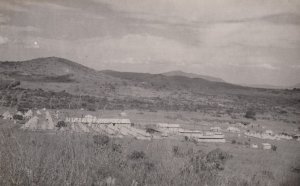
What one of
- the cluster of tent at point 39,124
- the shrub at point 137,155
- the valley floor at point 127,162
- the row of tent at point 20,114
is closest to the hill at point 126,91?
the row of tent at point 20,114

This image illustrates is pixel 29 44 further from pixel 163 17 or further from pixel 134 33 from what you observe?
pixel 163 17

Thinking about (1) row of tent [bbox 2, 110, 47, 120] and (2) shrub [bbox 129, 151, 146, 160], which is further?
(1) row of tent [bbox 2, 110, 47, 120]

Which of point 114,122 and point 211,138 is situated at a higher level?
point 114,122

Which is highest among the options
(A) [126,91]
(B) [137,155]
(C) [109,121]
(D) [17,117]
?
(A) [126,91]

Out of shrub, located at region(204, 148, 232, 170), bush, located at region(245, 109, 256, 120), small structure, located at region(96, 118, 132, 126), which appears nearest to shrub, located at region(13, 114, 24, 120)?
small structure, located at region(96, 118, 132, 126)

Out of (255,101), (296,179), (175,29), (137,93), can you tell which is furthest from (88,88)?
(296,179)

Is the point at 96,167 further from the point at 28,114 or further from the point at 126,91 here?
the point at 126,91

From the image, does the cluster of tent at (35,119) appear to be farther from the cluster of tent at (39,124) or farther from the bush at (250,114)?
the bush at (250,114)

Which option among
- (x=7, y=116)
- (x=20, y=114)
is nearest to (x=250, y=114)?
(x=20, y=114)

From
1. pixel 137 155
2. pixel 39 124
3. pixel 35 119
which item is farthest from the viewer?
pixel 35 119

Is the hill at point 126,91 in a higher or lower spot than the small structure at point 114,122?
higher

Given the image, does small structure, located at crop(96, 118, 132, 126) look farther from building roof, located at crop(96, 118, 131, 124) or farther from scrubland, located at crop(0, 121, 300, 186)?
scrubland, located at crop(0, 121, 300, 186)
